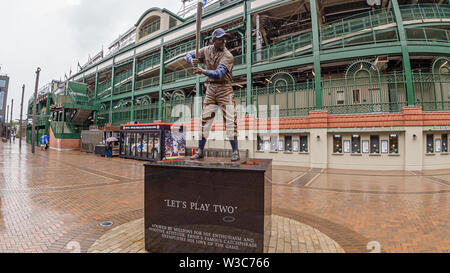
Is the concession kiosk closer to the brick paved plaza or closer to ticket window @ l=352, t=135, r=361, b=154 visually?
the brick paved plaza

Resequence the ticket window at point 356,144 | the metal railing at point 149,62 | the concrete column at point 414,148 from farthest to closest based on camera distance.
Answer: the metal railing at point 149,62 → the ticket window at point 356,144 → the concrete column at point 414,148

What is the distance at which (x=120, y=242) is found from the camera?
12.4 feet

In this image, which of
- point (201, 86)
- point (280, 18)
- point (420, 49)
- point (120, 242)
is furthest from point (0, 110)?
point (420, 49)

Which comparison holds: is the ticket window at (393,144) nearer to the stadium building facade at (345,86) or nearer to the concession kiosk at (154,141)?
the stadium building facade at (345,86)

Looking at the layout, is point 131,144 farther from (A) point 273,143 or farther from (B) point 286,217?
(B) point 286,217

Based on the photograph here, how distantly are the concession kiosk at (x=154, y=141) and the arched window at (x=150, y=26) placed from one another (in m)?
16.6

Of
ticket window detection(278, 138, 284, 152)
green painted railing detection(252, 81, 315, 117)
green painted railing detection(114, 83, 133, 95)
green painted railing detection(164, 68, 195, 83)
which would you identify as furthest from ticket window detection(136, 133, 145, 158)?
green painted railing detection(114, 83, 133, 95)

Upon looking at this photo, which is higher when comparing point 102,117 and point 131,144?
point 102,117

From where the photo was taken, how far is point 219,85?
4570 millimetres

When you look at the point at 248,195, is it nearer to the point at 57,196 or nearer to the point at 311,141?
the point at 57,196

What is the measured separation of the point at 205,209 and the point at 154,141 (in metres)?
15.3

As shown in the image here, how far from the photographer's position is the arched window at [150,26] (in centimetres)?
2908

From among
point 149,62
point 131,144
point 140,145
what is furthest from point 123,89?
point 140,145

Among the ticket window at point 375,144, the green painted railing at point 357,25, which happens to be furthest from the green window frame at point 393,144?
the green painted railing at point 357,25
